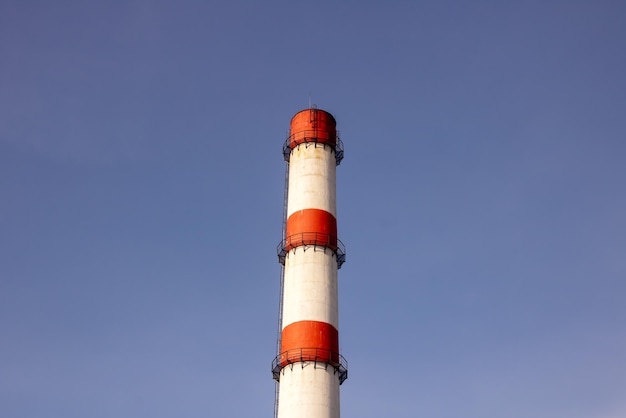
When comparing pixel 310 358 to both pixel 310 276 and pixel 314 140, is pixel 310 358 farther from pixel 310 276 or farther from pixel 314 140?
pixel 314 140

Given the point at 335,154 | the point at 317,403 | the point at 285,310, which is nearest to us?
the point at 317,403

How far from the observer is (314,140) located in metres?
46.5

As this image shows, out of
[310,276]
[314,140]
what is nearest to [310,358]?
[310,276]

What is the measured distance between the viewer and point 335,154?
47312mm

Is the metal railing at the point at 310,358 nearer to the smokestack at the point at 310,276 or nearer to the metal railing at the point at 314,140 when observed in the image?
the smokestack at the point at 310,276

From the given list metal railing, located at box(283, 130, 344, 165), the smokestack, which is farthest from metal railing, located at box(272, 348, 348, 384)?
metal railing, located at box(283, 130, 344, 165)

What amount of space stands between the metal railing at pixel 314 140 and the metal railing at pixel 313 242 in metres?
6.17

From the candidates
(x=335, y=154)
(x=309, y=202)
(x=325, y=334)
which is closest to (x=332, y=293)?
(x=325, y=334)

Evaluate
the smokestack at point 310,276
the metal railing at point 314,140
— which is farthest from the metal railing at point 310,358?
the metal railing at point 314,140

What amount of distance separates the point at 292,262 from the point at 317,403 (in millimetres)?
8139

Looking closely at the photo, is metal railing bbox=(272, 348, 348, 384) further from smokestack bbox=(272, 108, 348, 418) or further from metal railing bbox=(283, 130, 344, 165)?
metal railing bbox=(283, 130, 344, 165)

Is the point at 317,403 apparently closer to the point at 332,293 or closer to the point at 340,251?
the point at 332,293

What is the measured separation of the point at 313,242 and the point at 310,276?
205 cm

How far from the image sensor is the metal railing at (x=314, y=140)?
46.6 m
